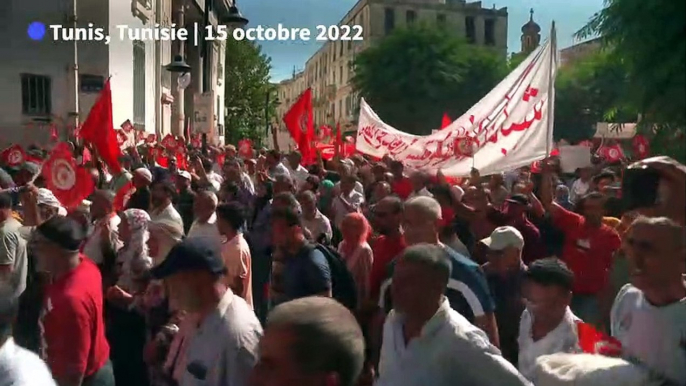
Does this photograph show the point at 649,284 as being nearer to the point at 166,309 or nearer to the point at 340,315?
Answer: the point at 340,315

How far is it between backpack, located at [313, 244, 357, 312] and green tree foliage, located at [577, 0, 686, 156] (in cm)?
189

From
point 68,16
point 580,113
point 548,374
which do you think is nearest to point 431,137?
point 548,374

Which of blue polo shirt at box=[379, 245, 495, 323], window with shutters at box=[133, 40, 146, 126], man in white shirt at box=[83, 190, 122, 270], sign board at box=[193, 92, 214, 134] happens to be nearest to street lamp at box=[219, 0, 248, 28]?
sign board at box=[193, 92, 214, 134]

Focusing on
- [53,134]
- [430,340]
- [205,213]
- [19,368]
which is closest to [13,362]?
[19,368]

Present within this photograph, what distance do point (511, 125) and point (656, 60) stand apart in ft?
16.7

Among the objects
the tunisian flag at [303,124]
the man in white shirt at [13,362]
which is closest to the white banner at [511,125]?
the tunisian flag at [303,124]

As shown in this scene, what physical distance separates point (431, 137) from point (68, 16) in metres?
12.0

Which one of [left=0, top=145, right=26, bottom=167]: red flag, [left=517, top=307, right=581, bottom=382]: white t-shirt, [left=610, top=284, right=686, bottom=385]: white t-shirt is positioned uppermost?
[left=0, top=145, right=26, bottom=167]: red flag

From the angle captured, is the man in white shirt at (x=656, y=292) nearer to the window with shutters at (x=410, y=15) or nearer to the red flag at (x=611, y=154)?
the red flag at (x=611, y=154)

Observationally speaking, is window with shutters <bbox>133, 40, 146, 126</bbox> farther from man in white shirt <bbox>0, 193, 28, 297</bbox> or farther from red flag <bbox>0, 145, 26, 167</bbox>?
man in white shirt <bbox>0, 193, 28, 297</bbox>

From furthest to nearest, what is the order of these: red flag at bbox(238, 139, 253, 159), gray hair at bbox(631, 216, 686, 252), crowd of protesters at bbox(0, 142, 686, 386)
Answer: red flag at bbox(238, 139, 253, 159) < gray hair at bbox(631, 216, 686, 252) < crowd of protesters at bbox(0, 142, 686, 386)

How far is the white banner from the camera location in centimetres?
908

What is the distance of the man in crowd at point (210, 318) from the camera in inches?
126

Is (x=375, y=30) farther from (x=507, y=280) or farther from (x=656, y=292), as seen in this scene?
(x=656, y=292)
